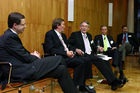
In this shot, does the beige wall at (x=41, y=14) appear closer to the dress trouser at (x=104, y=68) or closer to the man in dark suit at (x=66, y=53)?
the man in dark suit at (x=66, y=53)

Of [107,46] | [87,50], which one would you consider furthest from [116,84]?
[107,46]

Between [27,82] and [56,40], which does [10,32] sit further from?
[56,40]

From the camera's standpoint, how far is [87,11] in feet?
22.1

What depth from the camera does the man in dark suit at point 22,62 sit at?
216 centimetres

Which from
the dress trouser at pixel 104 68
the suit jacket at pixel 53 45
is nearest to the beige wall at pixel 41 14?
the suit jacket at pixel 53 45

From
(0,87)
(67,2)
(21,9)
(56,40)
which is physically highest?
(67,2)

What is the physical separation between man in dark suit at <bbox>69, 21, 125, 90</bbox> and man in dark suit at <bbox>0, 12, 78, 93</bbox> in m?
1.45

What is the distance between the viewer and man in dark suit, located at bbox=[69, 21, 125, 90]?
363 cm

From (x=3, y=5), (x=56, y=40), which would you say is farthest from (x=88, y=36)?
(x=3, y=5)

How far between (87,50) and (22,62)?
212 cm

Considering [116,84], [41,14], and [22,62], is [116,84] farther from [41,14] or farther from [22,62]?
[41,14]

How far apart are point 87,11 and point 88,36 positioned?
2.69 m

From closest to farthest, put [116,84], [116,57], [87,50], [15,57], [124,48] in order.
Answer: [15,57]
[116,84]
[87,50]
[116,57]
[124,48]

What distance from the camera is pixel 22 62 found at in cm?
226
